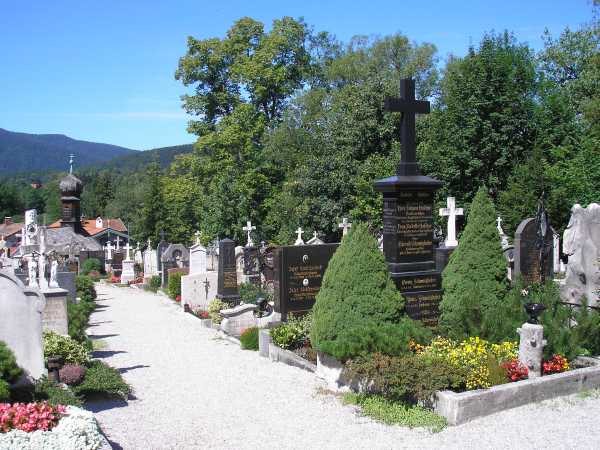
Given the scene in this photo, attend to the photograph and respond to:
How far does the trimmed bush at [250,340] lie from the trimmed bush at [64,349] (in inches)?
160

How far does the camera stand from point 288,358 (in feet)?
39.3

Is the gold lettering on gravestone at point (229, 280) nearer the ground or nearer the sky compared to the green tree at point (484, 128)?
nearer the ground

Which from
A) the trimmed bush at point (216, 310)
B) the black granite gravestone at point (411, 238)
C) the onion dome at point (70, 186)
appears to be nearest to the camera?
the black granite gravestone at point (411, 238)

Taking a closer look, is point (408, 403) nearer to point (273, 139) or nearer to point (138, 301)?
point (138, 301)

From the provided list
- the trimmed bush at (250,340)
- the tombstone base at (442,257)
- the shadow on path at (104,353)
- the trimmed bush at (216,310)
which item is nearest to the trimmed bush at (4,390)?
the shadow on path at (104,353)

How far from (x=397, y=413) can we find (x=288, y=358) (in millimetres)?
3964

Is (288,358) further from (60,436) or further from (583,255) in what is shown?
(583,255)

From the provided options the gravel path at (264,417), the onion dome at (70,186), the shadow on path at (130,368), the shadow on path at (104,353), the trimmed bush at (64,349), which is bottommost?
the shadow on path at (104,353)

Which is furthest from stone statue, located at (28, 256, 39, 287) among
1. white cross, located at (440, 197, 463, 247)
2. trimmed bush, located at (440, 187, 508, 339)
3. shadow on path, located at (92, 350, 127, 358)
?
white cross, located at (440, 197, 463, 247)

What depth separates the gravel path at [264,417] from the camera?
7.50 meters

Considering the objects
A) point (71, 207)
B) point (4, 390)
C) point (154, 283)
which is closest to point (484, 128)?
point (154, 283)

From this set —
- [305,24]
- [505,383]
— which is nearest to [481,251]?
[505,383]

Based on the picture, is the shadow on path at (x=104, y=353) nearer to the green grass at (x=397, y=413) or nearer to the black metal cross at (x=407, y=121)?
the green grass at (x=397, y=413)

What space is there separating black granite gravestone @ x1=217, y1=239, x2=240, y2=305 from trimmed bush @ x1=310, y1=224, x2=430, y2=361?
10.1 metres
